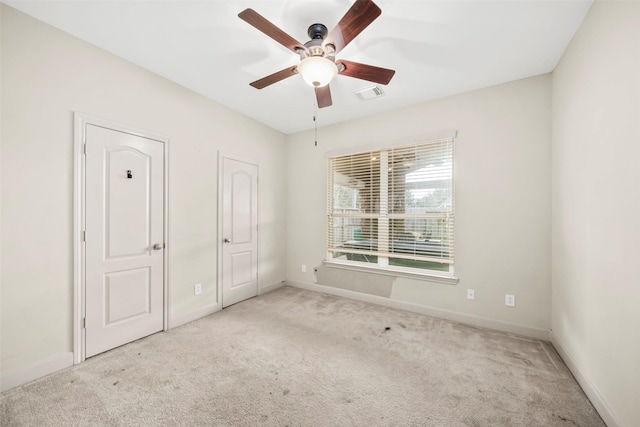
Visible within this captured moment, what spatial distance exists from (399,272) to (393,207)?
915 millimetres

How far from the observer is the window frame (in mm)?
3084

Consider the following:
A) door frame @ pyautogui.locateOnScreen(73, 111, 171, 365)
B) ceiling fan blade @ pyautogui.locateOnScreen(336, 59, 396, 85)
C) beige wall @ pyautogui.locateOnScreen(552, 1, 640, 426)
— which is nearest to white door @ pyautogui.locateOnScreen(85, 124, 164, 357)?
door frame @ pyautogui.locateOnScreen(73, 111, 171, 365)

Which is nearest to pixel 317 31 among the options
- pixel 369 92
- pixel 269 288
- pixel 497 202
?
pixel 369 92

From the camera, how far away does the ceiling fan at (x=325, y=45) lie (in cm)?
146

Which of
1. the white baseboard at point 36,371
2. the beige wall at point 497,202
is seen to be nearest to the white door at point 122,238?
the white baseboard at point 36,371

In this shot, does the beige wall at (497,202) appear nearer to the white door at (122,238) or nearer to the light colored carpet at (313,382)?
the light colored carpet at (313,382)

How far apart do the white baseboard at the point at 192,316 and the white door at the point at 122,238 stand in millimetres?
122

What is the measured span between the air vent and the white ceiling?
75 mm

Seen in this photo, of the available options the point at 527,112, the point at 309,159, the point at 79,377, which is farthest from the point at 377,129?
the point at 79,377

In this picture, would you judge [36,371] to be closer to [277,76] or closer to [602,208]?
[277,76]

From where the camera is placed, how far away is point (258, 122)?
3967mm

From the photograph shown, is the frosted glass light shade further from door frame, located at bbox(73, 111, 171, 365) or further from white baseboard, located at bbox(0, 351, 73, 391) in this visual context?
white baseboard, located at bbox(0, 351, 73, 391)

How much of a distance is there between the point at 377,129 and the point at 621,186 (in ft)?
8.52

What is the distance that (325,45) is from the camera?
1.79m
